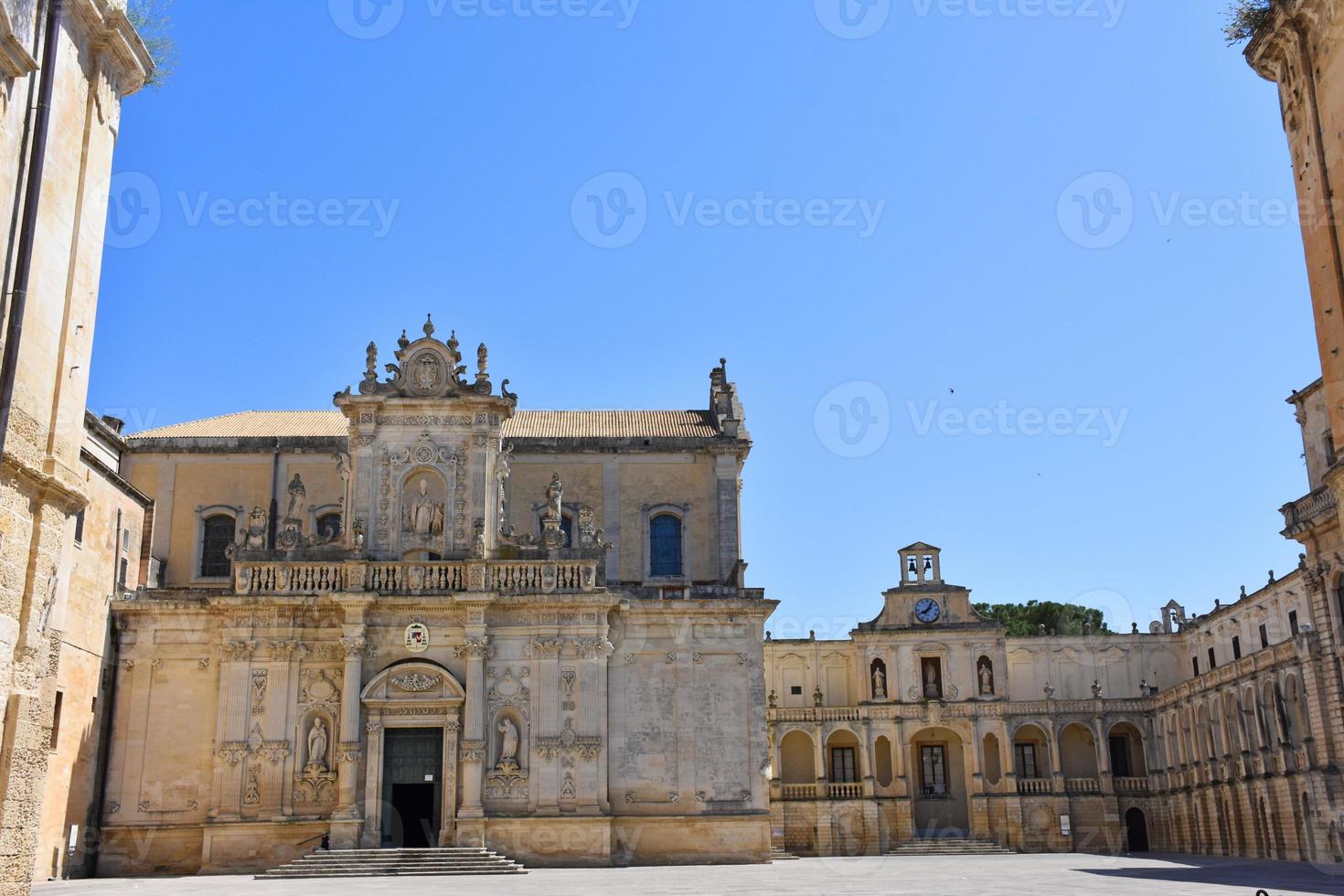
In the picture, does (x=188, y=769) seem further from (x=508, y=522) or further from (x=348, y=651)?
(x=508, y=522)

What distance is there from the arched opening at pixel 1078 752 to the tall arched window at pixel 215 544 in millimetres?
37607

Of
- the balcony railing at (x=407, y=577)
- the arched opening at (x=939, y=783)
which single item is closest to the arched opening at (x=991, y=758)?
the arched opening at (x=939, y=783)

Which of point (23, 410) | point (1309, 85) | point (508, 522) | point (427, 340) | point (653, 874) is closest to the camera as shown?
point (23, 410)

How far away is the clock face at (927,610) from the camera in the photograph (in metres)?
58.3

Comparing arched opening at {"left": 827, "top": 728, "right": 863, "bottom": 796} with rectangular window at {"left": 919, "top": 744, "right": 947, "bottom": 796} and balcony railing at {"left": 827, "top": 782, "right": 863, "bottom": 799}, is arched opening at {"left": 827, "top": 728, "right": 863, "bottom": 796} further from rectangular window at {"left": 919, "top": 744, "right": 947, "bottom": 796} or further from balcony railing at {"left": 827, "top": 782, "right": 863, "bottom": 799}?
rectangular window at {"left": 919, "top": 744, "right": 947, "bottom": 796}

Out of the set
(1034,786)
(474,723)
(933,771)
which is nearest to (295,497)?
(474,723)

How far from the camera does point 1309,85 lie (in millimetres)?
15797

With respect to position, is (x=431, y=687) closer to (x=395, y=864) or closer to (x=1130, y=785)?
(x=395, y=864)

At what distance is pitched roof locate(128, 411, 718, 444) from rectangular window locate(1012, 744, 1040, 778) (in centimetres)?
2485

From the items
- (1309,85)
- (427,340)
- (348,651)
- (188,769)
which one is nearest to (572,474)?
(427,340)

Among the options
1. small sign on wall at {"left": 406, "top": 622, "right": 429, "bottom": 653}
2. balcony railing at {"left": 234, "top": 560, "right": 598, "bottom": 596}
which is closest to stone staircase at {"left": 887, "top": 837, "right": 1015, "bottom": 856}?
balcony railing at {"left": 234, "top": 560, "right": 598, "bottom": 596}

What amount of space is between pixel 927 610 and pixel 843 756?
7.72 meters

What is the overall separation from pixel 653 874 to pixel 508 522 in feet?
45.2

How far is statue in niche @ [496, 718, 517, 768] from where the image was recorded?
33.2m
